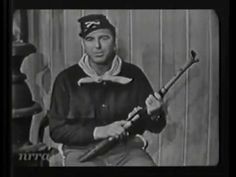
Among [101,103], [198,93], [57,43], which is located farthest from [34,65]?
[198,93]

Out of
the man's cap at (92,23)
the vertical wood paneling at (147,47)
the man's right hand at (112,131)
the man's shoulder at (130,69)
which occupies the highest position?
the man's cap at (92,23)

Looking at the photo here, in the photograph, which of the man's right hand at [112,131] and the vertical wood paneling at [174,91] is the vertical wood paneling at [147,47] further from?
the man's right hand at [112,131]

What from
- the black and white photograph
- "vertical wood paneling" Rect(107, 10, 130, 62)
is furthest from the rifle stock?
"vertical wood paneling" Rect(107, 10, 130, 62)

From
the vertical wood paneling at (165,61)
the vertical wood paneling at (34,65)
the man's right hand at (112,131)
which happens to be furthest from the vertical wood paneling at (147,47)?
the vertical wood paneling at (34,65)

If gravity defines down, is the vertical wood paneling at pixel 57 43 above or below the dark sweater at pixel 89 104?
above

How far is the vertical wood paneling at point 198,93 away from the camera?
1007 mm

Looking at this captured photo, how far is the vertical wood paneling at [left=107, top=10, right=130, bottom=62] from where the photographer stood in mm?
1014

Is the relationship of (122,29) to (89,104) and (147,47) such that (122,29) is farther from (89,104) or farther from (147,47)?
Answer: (89,104)

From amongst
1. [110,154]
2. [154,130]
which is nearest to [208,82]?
[154,130]

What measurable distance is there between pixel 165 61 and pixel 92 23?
7.9 inches

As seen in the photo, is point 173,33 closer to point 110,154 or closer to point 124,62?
point 124,62

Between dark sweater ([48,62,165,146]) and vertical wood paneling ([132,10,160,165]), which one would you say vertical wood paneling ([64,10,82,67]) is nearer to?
dark sweater ([48,62,165,146])

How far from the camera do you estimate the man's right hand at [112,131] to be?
39.6 inches
